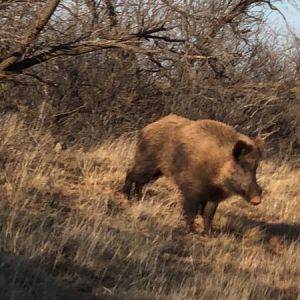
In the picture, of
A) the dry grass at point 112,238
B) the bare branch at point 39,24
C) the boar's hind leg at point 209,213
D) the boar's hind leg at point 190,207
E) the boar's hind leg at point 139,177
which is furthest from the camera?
the bare branch at point 39,24

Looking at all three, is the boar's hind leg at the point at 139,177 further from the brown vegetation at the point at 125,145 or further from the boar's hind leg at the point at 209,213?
the boar's hind leg at the point at 209,213

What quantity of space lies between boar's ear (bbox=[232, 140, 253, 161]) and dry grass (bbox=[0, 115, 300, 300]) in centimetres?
104

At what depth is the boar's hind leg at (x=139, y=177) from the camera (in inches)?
409

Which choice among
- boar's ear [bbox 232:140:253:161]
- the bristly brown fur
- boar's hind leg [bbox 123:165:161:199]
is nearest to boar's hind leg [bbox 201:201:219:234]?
the bristly brown fur

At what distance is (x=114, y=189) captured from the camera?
10531mm

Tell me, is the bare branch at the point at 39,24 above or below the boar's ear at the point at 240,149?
above

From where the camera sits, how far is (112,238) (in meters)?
7.57

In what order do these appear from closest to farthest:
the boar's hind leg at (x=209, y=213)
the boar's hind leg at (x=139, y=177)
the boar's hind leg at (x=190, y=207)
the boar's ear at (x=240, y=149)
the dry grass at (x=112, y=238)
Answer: the dry grass at (x=112, y=238) < the boar's ear at (x=240, y=149) < the boar's hind leg at (x=190, y=207) < the boar's hind leg at (x=209, y=213) < the boar's hind leg at (x=139, y=177)

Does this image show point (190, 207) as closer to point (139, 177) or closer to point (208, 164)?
point (208, 164)

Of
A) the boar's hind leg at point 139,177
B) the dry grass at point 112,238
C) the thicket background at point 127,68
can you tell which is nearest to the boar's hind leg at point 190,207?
the dry grass at point 112,238

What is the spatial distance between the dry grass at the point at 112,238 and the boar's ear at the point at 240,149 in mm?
1040

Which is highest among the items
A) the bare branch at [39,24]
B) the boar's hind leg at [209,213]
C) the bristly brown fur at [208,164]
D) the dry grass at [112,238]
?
the bare branch at [39,24]

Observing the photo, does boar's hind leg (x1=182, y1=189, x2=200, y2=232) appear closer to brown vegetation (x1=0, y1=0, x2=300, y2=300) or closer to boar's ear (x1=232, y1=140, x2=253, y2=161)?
brown vegetation (x1=0, y1=0, x2=300, y2=300)

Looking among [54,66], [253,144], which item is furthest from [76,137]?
[253,144]
